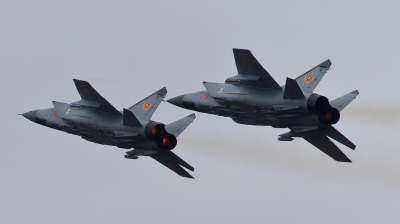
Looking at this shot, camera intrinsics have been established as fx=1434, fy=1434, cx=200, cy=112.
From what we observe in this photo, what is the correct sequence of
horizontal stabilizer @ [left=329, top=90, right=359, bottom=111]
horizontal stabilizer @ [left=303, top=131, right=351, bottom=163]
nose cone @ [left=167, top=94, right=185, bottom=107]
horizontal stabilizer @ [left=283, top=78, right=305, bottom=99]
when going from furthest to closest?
nose cone @ [left=167, top=94, right=185, bottom=107] → horizontal stabilizer @ [left=303, top=131, right=351, bottom=163] → horizontal stabilizer @ [left=329, top=90, right=359, bottom=111] → horizontal stabilizer @ [left=283, top=78, right=305, bottom=99]

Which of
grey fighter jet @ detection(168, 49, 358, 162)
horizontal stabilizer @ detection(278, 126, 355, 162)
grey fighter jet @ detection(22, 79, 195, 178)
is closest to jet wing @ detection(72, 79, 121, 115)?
grey fighter jet @ detection(22, 79, 195, 178)

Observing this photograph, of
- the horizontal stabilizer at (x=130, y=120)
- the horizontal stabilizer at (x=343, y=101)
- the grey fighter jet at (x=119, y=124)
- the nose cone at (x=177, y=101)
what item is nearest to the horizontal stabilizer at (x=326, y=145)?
the horizontal stabilizer at (x=343, y=101)

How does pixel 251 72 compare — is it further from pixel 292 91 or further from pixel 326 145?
pixel 326 145

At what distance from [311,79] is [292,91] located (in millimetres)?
3210

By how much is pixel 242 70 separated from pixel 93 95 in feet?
27.5

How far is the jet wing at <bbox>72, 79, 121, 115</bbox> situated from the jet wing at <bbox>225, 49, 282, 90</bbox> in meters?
7.21

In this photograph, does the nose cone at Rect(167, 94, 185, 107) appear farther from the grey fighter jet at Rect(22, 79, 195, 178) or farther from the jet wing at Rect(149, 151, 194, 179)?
the jet wing at Rect(149, 151, 194, 179)

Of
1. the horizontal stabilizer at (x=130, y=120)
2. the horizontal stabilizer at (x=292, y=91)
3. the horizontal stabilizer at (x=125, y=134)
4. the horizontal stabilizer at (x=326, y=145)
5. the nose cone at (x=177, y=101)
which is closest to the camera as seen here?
the horizontal stabilizer at (x=292, y=91)

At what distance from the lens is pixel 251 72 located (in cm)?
7831

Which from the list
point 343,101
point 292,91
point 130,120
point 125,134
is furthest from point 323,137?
point 125,134

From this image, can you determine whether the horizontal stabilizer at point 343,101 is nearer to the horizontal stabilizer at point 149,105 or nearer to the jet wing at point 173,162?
the jet wing at point 173,162

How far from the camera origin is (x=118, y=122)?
259 feet

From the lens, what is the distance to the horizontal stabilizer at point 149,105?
3191 inches

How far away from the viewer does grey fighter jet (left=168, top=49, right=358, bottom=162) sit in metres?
77.1
